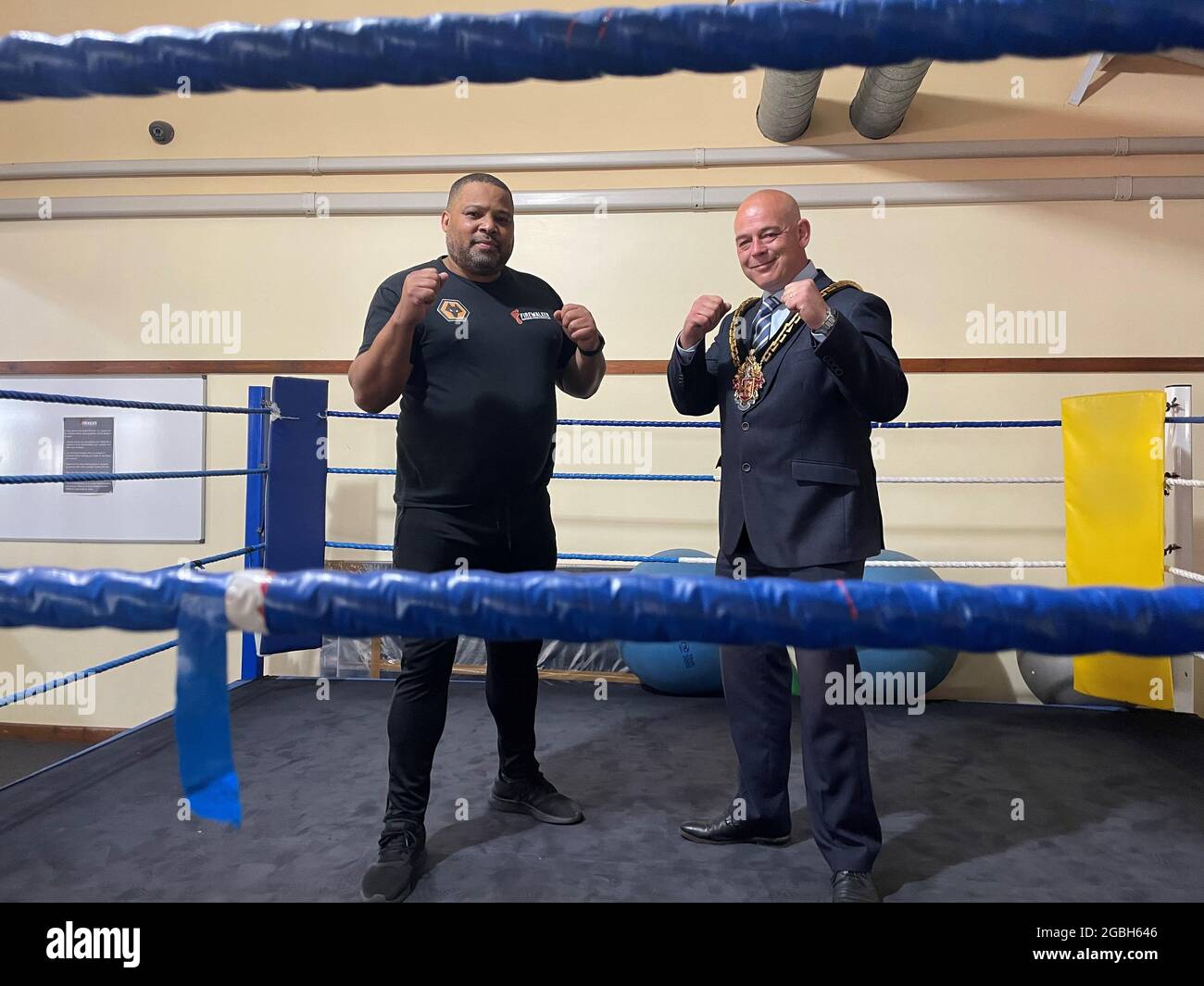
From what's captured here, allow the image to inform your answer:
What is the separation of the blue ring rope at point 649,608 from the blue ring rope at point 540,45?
49cm

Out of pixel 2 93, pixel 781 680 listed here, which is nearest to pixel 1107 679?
pixel 781 680

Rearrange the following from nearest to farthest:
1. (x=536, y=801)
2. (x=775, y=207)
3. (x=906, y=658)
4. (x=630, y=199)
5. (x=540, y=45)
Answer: (x=540, y=45) → (x=775, y=207) → (x=536, y=801) → (x=906, y=658) → (x=630, y=199)

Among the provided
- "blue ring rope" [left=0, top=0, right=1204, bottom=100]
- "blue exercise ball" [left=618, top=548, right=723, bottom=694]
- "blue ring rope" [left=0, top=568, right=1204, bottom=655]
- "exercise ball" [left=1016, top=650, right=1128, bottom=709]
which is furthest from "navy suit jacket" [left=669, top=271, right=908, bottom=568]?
"exercise ball" [left=1016, top=650, right=1128, bottom=709]

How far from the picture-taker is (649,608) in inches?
23.1

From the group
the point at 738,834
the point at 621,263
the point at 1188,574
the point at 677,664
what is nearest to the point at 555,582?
the point at 738,834

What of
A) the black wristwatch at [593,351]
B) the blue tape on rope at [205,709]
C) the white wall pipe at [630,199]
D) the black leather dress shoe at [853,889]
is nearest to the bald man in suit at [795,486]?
the black leather dress shoe at [853,889]

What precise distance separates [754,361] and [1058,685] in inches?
81.8

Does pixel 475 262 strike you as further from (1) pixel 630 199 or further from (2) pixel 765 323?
(1) pixel 630 199

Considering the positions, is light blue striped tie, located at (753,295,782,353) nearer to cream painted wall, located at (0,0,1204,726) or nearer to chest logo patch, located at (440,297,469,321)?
chest logo patch, located at (440,297,469,321)

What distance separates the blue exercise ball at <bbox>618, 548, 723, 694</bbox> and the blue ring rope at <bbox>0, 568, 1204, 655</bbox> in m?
2.18

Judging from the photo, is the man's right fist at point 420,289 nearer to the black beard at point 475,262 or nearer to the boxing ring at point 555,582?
the black beard at point 475,262

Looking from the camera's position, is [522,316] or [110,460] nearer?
[522,316]

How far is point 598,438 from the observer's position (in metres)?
3.41

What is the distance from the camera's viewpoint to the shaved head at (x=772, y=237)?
150 centimetres
